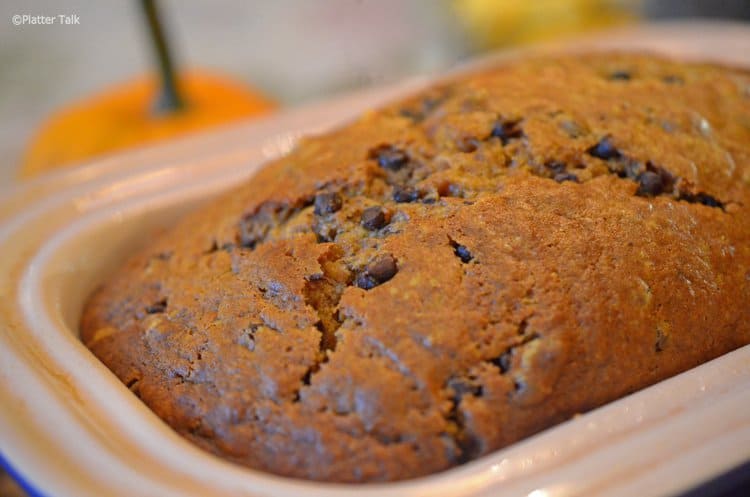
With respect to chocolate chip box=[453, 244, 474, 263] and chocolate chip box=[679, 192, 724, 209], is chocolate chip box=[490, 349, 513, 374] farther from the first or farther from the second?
chocolate chip box=[679, 192, 724, 209]

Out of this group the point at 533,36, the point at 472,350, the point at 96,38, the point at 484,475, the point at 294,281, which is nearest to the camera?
the point at 484,475

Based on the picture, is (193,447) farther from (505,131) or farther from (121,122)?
(121,122)

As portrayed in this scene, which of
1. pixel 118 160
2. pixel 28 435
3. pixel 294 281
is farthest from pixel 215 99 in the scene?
pixel 28 435

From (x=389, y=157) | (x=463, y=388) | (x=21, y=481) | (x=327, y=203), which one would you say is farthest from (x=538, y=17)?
(x=21, y=481)

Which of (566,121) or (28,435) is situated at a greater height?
(566,121)

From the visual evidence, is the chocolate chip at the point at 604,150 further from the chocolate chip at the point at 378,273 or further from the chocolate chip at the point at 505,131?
the chocolate chip at the point at 378,273

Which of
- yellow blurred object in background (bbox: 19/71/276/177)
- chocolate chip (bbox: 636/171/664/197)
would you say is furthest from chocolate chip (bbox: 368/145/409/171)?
yellow blurred object in background (bbox: 19/71/276/177)

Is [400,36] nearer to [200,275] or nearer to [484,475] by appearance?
[200,275]
